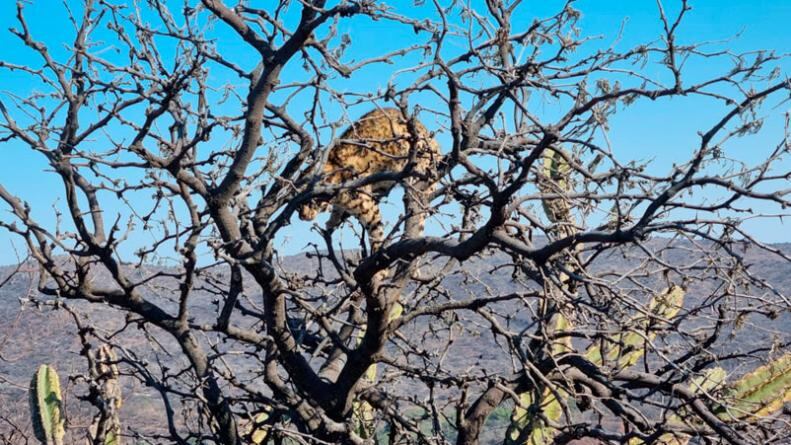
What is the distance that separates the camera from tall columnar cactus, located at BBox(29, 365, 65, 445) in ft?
19.1

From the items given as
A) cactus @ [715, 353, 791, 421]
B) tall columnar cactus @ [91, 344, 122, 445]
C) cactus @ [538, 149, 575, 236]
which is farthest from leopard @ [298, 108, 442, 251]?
cactus @ [715, 353, 791, 421]

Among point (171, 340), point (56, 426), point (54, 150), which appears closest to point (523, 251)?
point (54, 150)

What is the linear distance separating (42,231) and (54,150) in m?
0.48

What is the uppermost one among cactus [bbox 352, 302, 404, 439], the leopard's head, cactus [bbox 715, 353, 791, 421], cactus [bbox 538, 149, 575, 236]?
the leopard's head

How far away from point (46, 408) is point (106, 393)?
1121 millimetres

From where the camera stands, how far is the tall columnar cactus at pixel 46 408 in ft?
19.1

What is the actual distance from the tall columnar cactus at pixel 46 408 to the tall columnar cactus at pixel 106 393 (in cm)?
70

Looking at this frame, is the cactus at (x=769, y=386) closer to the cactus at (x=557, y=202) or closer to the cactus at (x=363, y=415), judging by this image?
the cactus at (x=557, y=202)

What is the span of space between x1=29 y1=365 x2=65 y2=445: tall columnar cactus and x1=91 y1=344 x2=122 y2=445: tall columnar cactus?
700 millimetres

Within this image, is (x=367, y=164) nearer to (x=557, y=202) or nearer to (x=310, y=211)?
(x=310, y=211)

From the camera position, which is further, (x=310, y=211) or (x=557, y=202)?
(x=310, y=211)

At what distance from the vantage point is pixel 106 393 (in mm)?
5012

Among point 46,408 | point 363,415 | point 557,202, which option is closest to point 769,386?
point 557,202

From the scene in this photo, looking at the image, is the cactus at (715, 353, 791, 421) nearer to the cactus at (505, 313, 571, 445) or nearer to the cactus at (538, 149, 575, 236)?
the cactus at (505, 313, 571, 445)
